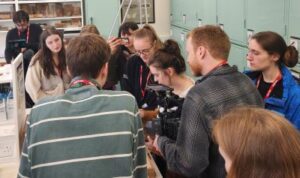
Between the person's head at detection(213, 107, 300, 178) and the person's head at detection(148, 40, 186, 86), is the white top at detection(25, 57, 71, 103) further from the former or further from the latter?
the person's head at detection(213, 107, 300, 178)

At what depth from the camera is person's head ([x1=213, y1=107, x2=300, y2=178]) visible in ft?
3.01

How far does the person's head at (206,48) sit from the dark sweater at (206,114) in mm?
65

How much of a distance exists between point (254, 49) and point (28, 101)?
211cm

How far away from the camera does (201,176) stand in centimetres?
174

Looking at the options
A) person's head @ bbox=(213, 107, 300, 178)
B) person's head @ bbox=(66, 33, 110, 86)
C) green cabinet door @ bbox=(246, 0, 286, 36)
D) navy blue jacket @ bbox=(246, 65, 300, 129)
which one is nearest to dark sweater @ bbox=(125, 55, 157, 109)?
navy blue jacket @ bbox=(246, 65, 300, 129)

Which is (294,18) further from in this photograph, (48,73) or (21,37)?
(21,37)

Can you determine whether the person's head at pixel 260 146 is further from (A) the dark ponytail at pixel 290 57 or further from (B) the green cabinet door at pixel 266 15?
(B) the green cabinet door at pixel 266 15

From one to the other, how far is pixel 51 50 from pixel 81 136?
1.93m

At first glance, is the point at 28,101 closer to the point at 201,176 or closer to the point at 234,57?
the point at 234,57

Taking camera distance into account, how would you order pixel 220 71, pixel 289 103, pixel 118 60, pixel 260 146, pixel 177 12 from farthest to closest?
pixel 177 12 < pixel 118 60 < pixel 289 103 < pixel 220 71 < pixel 260 146

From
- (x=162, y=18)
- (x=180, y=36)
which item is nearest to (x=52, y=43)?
(x=180, y=36)

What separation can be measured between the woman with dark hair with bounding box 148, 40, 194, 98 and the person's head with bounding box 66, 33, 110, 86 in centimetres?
84

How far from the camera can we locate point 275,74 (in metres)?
2.28

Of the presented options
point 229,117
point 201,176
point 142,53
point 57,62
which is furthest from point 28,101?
point 229,117
